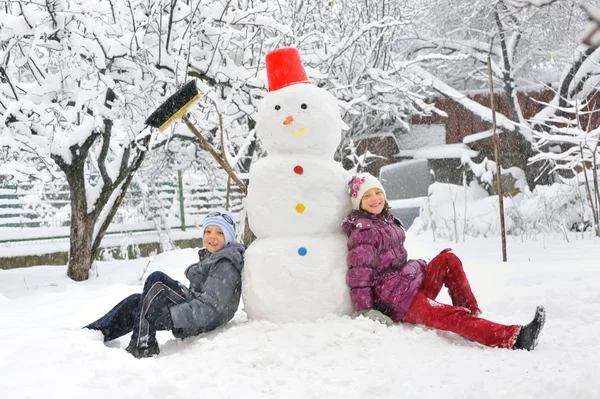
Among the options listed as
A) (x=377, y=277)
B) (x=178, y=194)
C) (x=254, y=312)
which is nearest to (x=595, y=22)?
(x=377, y=277)

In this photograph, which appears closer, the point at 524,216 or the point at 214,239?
the point at 214,239

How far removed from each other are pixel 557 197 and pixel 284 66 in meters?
5.94

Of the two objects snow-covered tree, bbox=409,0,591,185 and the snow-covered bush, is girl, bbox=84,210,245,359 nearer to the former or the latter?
the snow-covered bush

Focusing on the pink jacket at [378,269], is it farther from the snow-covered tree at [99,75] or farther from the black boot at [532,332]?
the snow-covered tree at [99,75]

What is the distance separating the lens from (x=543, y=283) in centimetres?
420

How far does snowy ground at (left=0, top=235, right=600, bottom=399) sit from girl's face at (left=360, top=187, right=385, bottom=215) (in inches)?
27.9

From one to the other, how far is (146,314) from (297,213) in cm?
108

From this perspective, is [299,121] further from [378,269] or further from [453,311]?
[453,311]

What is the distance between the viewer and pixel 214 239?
3795mm

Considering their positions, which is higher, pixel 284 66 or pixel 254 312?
pixel 284 66

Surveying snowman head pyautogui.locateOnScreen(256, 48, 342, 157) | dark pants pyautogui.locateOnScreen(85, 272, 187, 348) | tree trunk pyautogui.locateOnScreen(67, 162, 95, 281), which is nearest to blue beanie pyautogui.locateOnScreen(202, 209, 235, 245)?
dark pants pyautogui.locateOnScreen(85, 272, 187, 348)

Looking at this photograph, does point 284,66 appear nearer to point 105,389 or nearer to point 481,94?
point 105,389

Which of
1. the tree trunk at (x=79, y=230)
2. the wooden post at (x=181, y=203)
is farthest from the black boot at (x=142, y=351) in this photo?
the wooden post at (x=181, y=203)

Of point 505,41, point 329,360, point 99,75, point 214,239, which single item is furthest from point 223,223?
point 505,41
